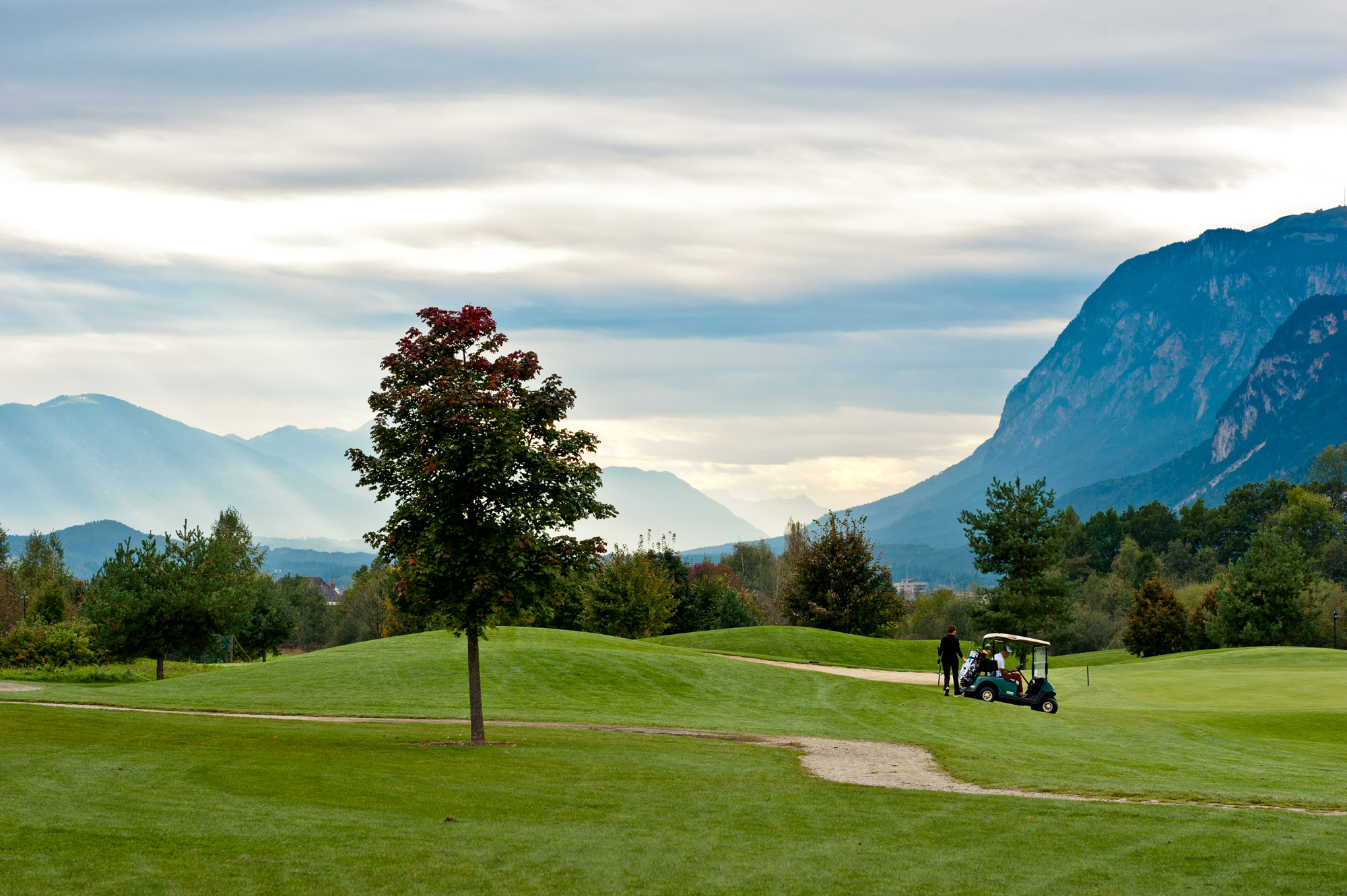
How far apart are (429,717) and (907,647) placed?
123 ft

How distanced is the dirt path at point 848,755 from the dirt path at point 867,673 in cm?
1702

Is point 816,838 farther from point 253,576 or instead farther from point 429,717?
point 253,576

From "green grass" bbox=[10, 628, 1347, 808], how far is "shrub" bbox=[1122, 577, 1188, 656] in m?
31.9

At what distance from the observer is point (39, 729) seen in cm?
2030

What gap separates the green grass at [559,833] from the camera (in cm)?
1034

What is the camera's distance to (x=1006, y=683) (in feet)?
107

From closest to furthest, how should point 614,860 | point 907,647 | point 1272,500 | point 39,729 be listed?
point 614,860 < point 39,729 < point 907,647 < point 1272,500

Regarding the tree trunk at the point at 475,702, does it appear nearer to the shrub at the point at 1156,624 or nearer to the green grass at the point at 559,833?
the green grass at the point at 559,833

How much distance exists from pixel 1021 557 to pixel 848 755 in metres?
44.1

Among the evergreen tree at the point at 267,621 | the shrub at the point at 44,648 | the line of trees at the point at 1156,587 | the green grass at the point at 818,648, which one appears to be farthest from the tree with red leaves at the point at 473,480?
the evergreen tree at the point at 267,621

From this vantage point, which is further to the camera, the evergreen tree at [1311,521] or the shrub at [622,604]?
the evergreen tree at [1311,521]

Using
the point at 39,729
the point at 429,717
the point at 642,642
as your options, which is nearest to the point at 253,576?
the point at 642,642

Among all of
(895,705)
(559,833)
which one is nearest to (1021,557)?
(895,705)

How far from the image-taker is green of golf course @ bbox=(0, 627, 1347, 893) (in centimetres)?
1066
